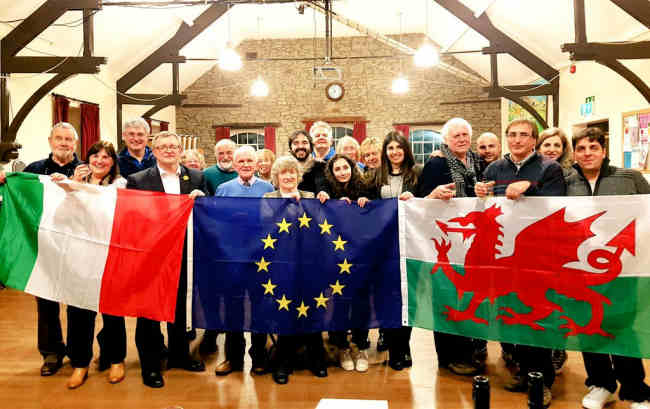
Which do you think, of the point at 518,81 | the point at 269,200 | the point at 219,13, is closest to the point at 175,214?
the point at 269,200

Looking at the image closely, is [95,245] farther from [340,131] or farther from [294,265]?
[340,131]

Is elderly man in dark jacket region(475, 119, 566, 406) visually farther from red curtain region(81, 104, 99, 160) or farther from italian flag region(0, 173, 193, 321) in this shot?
red curtain region(81, 104, 99, 160)

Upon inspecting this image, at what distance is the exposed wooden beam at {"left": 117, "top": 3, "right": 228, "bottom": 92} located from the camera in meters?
9.41

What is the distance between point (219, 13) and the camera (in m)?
9.44

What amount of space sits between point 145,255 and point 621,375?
2.70 m

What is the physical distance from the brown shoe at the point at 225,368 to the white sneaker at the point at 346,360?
64 centimetres

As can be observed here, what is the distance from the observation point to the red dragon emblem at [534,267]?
259 cm

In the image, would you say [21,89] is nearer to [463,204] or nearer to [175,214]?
[175,214]

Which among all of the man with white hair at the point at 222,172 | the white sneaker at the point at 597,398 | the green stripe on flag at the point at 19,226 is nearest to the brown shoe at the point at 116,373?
the green stripe on flag at the point at 19,226

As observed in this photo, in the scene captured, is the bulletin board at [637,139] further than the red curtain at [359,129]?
No

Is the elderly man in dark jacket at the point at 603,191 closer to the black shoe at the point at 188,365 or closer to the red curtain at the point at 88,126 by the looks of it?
the black shoe at the point at 188,365

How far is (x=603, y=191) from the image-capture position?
262cm

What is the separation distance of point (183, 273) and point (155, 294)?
0.65 ft

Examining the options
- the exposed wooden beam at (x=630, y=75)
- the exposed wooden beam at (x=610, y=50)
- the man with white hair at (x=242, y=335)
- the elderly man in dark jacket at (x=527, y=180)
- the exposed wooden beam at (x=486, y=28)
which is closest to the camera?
the elderly man in dark jacket at (x=527, y=180)
